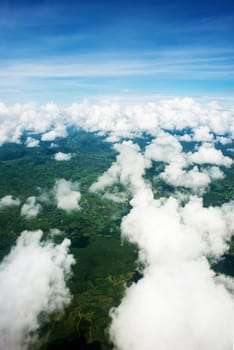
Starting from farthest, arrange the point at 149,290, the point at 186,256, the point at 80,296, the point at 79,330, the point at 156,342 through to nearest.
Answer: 1. the point at 186,256
2. the point at 80,296
3. the point at 79,330
4. the point at 149,290
5. the point at 156,342

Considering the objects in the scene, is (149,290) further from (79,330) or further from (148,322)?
(79,330)

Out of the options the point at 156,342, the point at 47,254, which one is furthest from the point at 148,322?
the point at 47,254

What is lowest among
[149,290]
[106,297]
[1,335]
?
[106,297]

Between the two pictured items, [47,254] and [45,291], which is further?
[47,254]

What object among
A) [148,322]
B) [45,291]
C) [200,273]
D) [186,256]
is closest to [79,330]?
[45,291]

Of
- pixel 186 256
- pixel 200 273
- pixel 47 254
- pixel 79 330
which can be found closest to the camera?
pixel 200 273

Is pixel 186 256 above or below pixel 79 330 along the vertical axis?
Answer: above

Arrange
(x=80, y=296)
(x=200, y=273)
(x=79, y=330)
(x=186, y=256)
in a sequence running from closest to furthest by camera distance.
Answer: (x=200, y=273) → (x=79, y=330) → (x=80, y=296) → (x=186, y=256)

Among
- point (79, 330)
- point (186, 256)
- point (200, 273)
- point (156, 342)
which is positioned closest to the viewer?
point (156, 342)

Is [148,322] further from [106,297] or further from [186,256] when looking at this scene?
[186,256]
